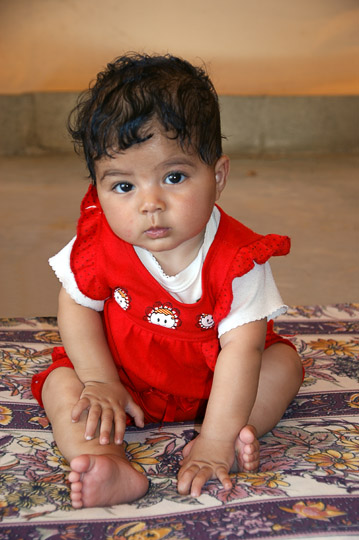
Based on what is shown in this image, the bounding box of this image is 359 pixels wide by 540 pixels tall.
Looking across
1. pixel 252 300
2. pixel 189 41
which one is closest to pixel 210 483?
pixel 252 300

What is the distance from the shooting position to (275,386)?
104 centimetres

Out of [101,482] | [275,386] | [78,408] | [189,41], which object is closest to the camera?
[101,482]

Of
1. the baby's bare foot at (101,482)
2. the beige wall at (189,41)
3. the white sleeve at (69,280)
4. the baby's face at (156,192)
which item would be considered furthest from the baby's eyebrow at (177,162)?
the beige wall at (189,41)

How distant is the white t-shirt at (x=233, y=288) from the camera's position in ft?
3.11

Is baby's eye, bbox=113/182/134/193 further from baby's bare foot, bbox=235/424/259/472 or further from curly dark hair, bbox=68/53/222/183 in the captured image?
baby's bare foot, bbox=235/424/259/472

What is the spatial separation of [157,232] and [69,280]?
207 mm

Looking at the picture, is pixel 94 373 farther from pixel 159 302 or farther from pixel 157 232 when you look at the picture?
pixel 157 232

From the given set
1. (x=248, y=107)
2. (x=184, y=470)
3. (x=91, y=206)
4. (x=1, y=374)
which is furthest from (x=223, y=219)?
(x=248, y=107)

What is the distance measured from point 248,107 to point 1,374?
10.3 ft

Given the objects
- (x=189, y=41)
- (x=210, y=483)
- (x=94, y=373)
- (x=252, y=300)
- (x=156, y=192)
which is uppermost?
(x=189, y=41)

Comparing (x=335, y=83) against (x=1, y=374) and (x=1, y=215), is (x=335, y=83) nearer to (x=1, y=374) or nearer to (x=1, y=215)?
(x=1, y=215)

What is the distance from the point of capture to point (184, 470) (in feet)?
2.88

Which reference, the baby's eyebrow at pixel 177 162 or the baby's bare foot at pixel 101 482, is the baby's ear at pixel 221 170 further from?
the baby's bare foot at pixel 101 482

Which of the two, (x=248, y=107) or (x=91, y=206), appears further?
(x=248, y=107)
